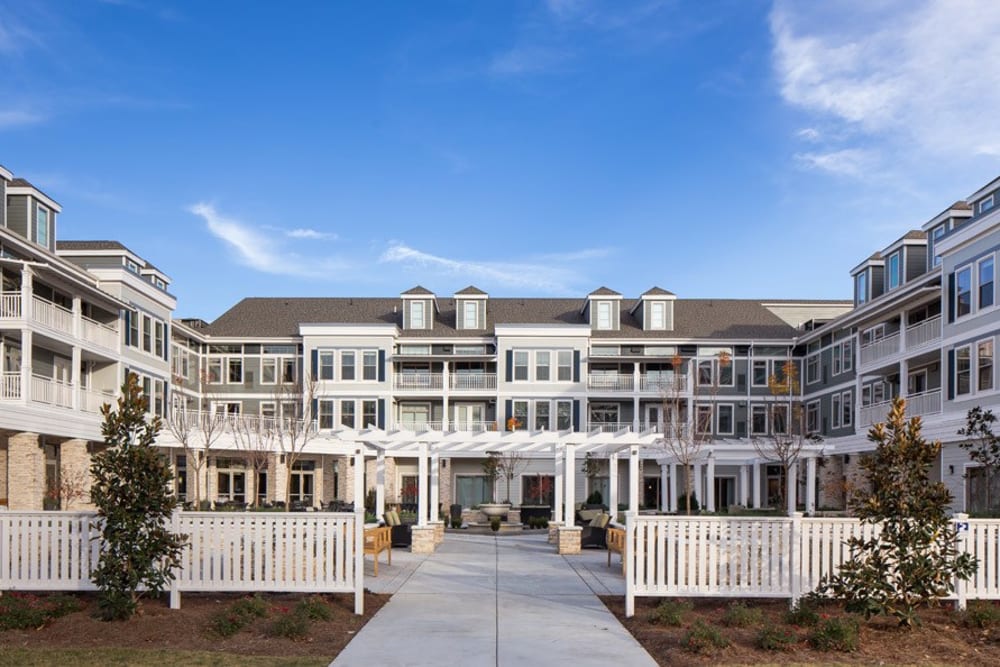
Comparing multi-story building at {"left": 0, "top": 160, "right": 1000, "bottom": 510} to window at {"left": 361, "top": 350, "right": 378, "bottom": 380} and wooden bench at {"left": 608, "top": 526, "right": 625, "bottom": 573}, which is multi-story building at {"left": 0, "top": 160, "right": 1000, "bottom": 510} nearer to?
window at {"left": 361, "top": 350, "right": 378, "bottom": 380}

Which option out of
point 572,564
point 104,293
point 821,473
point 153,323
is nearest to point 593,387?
point 821,473

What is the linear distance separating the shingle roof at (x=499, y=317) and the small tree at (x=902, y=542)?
37800mm

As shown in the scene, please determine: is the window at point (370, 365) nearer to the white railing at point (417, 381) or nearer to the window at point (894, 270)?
the white railing at point (417, 381)

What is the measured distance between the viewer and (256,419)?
3888cm

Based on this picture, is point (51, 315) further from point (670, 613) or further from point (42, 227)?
point (670, 613)

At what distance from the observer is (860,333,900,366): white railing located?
3550 cm

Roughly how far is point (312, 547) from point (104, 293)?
940 inches

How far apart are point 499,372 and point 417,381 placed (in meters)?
4.19

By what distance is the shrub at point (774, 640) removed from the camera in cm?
974

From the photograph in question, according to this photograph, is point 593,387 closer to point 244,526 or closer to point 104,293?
point 104,293

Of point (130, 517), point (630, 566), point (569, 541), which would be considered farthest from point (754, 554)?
point (569, 541)

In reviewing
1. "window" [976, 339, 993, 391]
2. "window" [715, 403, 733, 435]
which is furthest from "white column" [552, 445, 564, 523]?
"window" [715, 403, 733, 435]

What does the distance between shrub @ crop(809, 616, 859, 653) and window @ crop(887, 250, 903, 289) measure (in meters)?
31.0

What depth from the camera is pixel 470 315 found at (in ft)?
165
